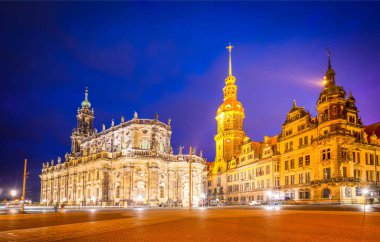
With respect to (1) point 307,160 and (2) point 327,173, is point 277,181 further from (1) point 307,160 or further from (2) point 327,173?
(2) point 327,173

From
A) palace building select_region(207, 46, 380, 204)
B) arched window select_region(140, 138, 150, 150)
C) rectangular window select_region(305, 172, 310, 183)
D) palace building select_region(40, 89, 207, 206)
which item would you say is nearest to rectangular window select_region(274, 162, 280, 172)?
palace building select_region(207, 46, 380, 204)

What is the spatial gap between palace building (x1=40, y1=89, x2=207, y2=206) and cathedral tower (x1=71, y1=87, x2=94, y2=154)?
17051mm

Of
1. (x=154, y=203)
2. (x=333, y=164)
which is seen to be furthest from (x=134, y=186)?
(x=333, y=164)

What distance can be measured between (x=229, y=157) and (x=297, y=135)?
31.1 metres

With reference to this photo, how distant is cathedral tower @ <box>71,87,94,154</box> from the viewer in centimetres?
10575

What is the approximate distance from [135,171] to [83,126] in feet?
142

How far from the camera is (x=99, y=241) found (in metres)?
12.1

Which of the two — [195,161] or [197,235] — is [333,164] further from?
[197,235]

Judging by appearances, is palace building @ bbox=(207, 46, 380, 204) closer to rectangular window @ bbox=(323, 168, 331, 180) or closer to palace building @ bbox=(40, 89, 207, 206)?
rectangular window @ bbox=(323, 168, 331, 180)

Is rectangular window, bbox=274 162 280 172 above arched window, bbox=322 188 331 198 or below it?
above

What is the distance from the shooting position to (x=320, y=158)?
56906 mm

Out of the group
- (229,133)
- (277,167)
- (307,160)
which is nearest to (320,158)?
(307,160)

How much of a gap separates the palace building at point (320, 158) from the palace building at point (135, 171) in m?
13.6

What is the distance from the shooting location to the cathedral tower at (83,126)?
105750mm
